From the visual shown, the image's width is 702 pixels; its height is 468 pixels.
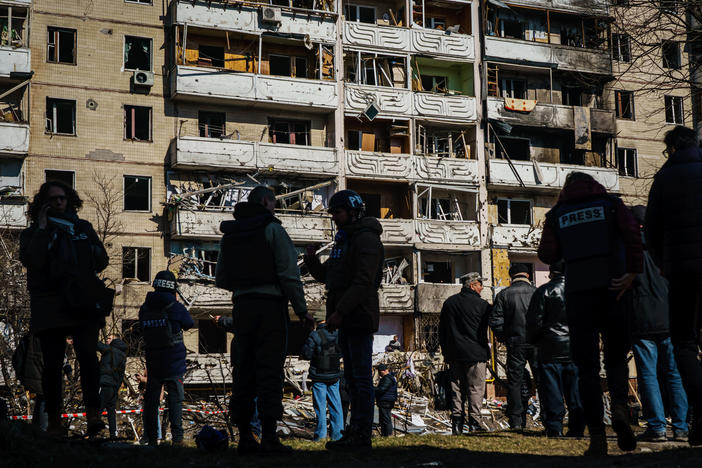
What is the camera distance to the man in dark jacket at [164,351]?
1091 centimetres

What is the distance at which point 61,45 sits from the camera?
131 ft

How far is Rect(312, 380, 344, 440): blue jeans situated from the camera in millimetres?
13633

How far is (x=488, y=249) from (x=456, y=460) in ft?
124

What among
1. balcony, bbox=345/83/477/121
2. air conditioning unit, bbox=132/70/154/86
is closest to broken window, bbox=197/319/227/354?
air conditioning unit, bbox=132/70/154/86

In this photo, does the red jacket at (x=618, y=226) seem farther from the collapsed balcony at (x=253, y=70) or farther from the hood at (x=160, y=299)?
the collapsed balcony at (x=253, y=70)

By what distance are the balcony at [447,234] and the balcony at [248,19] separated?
9711 mm

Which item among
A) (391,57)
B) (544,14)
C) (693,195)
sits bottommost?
(693,195)

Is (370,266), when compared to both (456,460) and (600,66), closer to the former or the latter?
(456,460)

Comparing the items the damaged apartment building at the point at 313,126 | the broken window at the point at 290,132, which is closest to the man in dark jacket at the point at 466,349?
the damaged apartment building at the point at 313,126

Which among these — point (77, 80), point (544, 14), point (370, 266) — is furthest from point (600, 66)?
point (370, 266)

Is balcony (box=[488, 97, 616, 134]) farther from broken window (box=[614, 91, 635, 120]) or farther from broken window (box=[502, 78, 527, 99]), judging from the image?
broken window (box=[614, 91, 635, 120])

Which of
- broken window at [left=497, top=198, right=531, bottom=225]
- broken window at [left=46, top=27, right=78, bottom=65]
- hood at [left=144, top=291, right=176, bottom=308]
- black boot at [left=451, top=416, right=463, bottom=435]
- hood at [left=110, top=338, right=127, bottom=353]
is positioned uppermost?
broken window at [left=46, top=27, right=78, bottom=65]

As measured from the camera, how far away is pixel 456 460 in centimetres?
723

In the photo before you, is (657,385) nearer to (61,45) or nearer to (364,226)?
(364,226)
